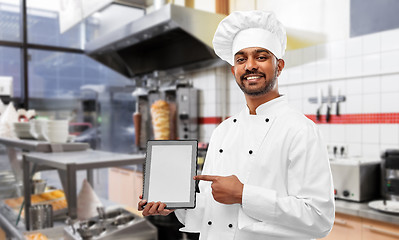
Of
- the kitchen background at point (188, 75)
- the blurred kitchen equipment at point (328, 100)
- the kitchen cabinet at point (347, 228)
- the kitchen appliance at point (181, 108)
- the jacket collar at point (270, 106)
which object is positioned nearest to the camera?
the jacket collar at point (270, 106)

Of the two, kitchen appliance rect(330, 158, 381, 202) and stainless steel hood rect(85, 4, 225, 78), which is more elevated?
stainless steel hood rect(85, 4, 225, 78)

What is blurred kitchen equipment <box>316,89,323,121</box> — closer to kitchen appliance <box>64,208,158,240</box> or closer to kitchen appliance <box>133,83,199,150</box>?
kitchen appliance <box>133,83,199,150</box>

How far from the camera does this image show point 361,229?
215cm

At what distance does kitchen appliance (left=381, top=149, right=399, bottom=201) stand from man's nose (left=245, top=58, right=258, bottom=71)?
1.73 m

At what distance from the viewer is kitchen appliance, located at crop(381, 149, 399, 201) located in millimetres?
2223

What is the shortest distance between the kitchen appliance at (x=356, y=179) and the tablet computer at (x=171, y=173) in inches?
67.2

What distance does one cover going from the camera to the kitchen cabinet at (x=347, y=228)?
2170mm

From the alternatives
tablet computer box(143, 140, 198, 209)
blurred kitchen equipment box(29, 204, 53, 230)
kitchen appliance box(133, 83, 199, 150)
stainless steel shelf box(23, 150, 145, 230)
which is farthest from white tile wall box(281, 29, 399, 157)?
blurred kitchen equipment box(29, 204, 53, 230)

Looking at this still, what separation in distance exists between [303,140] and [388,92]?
79.8 inches

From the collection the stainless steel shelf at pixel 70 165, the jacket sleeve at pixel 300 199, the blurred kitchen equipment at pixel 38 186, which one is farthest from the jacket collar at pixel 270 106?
the blurred kitchen equipment at pixel 38 186

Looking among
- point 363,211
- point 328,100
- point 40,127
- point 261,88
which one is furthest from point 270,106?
point 328,100

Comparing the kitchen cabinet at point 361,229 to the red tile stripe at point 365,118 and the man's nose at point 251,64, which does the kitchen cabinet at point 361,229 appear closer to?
the red tile stripe at point 365,118

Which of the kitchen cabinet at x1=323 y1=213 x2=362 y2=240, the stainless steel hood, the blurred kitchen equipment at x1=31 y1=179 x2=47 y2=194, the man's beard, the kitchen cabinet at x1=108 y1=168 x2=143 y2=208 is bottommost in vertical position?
the kitchen cabinet at x1=108 y1=168 x2=143 y2=208

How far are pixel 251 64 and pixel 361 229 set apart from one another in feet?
5.58
